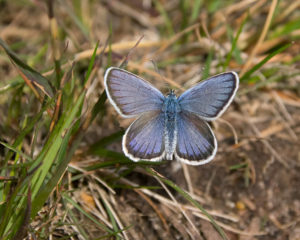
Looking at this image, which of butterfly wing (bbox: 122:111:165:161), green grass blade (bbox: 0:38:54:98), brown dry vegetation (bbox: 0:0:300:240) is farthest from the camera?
brown dry vegetation (bbox: 0:0:300:240)

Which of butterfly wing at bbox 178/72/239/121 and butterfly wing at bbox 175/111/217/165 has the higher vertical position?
butterfly wing at bbox 178/72/239/121

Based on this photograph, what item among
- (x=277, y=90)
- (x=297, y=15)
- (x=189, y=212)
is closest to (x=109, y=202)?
(x=189, y=212)

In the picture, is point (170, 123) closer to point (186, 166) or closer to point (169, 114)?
point (169, 114)

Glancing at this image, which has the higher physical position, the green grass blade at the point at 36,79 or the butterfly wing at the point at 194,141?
the green grass blade at the point at 36,79

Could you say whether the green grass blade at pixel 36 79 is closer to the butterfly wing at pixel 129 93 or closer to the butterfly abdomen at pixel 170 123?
the butterfly wing at pixel 129 93

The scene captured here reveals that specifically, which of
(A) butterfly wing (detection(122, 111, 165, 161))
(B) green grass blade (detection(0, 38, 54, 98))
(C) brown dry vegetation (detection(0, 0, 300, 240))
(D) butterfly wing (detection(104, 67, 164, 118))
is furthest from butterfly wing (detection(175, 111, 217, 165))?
(B) green grass blade (detection(0, 38, 54, 98))

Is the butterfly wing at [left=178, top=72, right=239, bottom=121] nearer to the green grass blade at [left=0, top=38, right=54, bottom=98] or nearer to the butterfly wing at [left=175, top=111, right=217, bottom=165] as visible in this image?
the butterfly wing at [left=175, top=111, right=217, bottom=165]

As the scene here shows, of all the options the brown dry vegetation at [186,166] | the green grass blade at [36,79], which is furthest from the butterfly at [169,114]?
the green grass blade at [36,79]

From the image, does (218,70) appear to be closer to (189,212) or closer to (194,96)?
(194,96)

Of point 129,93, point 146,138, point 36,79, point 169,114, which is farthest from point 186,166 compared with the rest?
point 36,79
